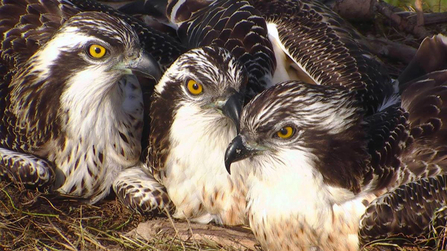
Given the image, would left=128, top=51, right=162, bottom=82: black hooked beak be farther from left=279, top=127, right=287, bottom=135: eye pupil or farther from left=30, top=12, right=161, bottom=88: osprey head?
left=279, top=127, right=287, bottom=135: eye pupil

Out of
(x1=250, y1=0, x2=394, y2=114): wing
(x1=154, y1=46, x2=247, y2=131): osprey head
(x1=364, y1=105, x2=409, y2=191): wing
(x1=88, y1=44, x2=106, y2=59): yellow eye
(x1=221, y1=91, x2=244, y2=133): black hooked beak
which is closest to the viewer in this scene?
(x1=364, y1=105, x2=409, y2=191): wing

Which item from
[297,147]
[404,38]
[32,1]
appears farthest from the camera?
[404,38]

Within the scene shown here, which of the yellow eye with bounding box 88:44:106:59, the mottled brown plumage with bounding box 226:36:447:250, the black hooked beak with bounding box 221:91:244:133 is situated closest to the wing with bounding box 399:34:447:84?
the mottled brown plumage with bounding box 226:36:447:250

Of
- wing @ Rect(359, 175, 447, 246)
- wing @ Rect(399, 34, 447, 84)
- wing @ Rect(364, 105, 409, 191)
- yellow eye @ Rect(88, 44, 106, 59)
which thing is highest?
yellow eye @ Rect(88, 44, 106, 59)

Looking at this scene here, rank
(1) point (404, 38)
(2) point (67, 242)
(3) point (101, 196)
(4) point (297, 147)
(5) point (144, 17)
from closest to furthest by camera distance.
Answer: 1. (4) point (297, 147)
2. (2) point (67, 242)
3. (3) point (101, 196)
4. (5) point (144, 17)
5. (1) point (404, 38)

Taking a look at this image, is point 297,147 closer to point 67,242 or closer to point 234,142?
point 234,142

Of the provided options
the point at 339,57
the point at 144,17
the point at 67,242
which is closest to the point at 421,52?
the point at 339,57
